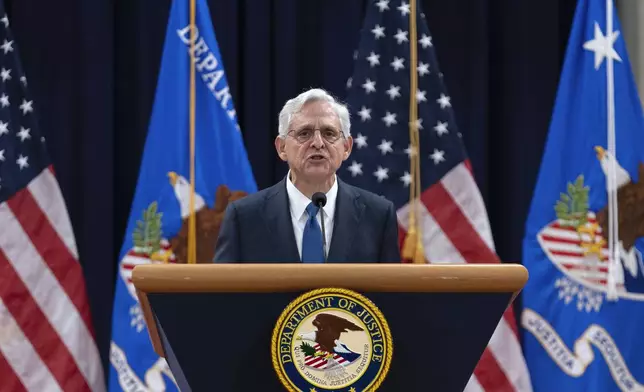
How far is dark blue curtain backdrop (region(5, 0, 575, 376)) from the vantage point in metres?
4.31

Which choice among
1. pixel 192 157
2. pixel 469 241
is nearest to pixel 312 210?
pixel 192 157

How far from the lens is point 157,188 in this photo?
395cm

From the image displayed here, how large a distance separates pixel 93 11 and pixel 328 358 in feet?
10.8

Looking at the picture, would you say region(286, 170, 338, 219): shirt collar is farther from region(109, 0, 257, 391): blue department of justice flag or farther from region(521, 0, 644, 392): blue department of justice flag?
region(521, 0, 644, 392): blue department of justice flag

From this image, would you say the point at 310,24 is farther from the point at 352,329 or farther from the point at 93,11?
the point at 352,329

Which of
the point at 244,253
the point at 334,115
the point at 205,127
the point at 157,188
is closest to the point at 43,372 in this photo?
the point at 157,188

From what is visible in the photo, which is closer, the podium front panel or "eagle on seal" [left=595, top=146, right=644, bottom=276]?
the podium front panel

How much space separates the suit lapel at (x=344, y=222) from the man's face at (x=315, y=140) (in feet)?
0.27

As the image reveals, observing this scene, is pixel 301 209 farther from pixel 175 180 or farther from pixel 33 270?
pixel 33 270

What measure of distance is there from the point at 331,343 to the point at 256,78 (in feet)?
10.0

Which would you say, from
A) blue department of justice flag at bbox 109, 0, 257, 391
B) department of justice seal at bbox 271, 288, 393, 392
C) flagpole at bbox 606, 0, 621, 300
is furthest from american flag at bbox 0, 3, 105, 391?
department of justice seal at bbox 271, 288, 393, 392

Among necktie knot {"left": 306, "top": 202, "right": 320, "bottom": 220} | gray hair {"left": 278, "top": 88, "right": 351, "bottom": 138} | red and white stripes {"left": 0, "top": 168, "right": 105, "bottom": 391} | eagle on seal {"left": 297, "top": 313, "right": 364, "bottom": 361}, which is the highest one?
gray hair {"left": 278, "top": 88, "right": 351, "bottom": 138}

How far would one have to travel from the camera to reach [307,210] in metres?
2.26

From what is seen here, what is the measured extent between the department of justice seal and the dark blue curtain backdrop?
9.71 feet
